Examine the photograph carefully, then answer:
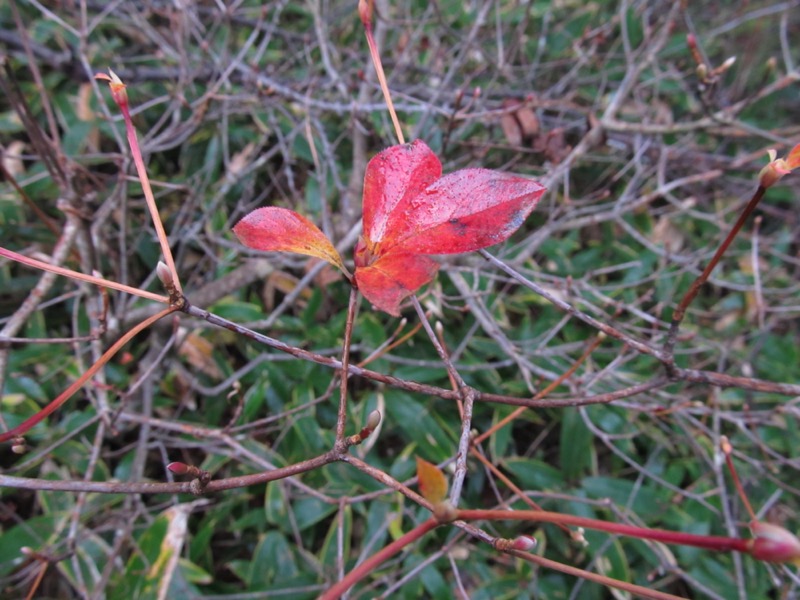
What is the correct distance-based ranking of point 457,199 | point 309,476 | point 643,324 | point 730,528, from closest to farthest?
point 457,199, point 730,528, point 309,476, point 643,324

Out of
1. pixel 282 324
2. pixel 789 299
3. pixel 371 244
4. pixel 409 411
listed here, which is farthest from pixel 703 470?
pixel 371 244

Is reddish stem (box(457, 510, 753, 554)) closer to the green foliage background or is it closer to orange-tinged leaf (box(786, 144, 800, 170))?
orange-tinged leaf (box(786, 144, 800, 170))

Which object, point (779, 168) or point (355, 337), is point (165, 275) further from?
point (355, 337)

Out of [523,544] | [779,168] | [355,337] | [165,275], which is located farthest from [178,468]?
[355,337]

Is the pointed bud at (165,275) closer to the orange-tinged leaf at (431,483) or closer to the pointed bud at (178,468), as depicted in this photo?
the pointed bud at (178,468)

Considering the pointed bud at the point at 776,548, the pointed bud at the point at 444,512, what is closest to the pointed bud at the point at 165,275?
the pointed bud at the point at 444,512

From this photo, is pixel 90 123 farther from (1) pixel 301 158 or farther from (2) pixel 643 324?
(2) pixel 643 324
